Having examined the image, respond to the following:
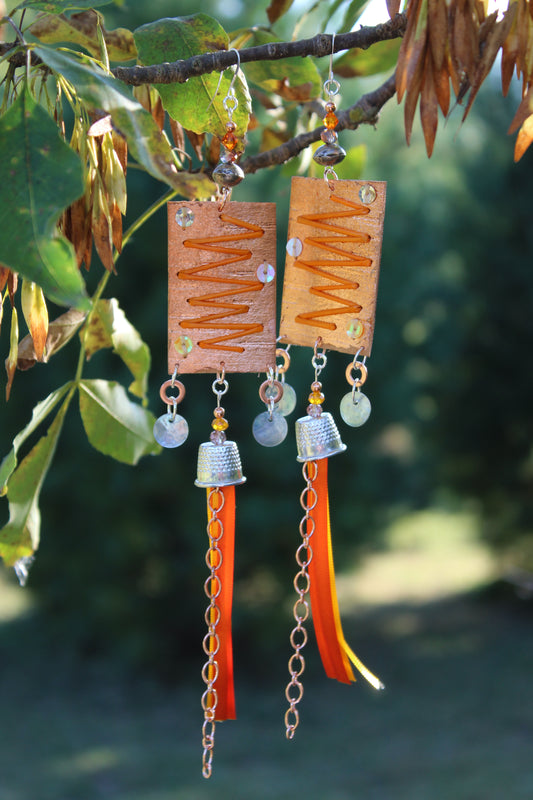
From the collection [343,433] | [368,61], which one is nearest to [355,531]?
[343,433]

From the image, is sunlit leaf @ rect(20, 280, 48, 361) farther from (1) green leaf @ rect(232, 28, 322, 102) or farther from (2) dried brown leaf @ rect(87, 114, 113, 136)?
(1) green leaf @ rect(232, 28, 322, 102)

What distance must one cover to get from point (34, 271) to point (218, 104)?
10.1 inches

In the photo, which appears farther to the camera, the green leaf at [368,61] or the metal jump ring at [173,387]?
the green leaf at [368,61]

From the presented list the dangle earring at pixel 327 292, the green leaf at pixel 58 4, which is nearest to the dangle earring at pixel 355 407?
the dangle earring at pixel 327 292

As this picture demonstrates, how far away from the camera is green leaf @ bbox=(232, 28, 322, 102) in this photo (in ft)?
2.57

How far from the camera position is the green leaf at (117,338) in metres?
0.73

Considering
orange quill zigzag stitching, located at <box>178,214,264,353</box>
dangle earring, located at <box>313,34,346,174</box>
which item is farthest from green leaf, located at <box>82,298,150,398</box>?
dangle earring, located at <box>313,34,346,174</box>

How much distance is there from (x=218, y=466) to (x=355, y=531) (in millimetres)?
2664

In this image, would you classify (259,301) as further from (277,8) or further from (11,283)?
(277,8)

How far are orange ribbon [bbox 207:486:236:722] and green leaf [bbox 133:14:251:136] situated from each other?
0.29m

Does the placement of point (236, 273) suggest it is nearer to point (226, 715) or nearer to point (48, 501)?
point (226, 715)

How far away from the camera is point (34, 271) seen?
43 cm

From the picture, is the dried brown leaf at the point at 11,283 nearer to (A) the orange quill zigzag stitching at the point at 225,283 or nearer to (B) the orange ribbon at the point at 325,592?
(A) the orange quill zigzag stitching at the point at 225,283

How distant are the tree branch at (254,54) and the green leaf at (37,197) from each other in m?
0.11
